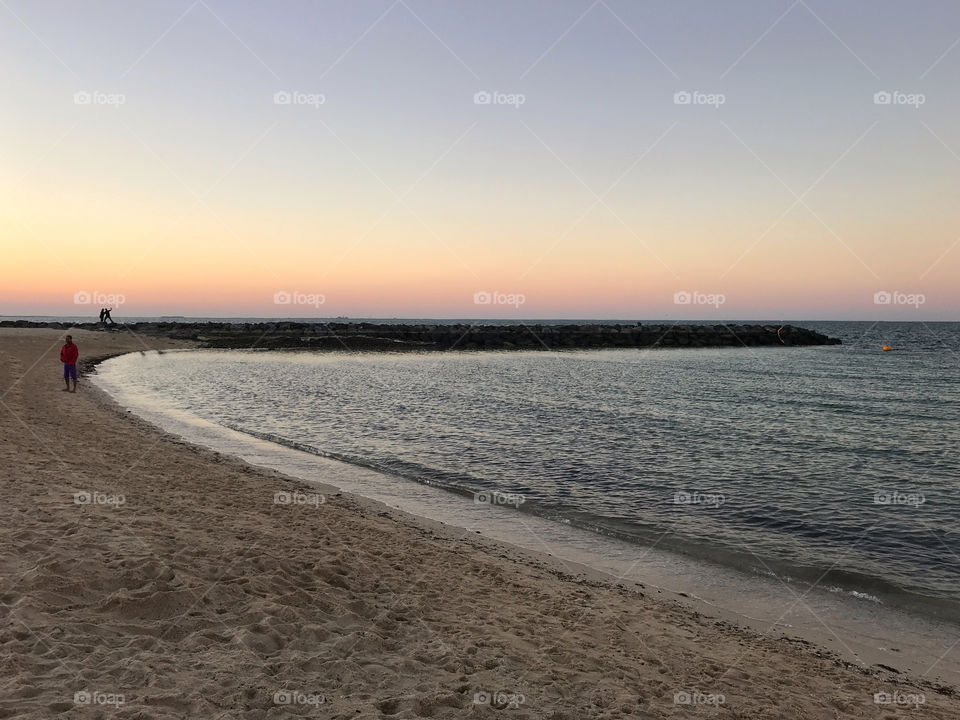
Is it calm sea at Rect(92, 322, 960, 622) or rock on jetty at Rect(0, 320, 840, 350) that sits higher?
rock on jetty at Rect(0, 320, 840, 350)

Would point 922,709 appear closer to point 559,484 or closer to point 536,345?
point 559,484

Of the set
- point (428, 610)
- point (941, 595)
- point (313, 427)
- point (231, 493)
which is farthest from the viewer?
point (313, 427)

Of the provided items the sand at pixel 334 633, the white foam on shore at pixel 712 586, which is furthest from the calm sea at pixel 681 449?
Answer: the sand at pixel 334 633

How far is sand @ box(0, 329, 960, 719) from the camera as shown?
17.7 feet

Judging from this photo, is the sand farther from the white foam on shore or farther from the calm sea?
the calm sea

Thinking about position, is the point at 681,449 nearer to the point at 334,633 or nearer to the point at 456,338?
the point at 334,633

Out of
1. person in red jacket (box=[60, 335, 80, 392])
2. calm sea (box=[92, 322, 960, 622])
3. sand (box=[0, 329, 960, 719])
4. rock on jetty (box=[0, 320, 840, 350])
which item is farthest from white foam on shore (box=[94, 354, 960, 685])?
rock on jetty (box=[0, 320, 840, 350])

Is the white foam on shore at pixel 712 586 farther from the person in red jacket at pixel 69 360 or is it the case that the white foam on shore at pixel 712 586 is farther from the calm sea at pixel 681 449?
the person in red jacket at pixel 69 360

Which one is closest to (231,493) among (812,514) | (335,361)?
(812,514)

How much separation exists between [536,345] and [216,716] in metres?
79.5

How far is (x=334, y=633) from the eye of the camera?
6648 millimetres

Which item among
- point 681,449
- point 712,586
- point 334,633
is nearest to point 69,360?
point 681,449

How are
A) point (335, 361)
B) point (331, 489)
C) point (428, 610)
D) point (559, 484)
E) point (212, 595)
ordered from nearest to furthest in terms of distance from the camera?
point (212, 595) → point (428, 610) → point (331, 489) → point (559, 484) → point (335, 361)

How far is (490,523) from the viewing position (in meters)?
12.8
